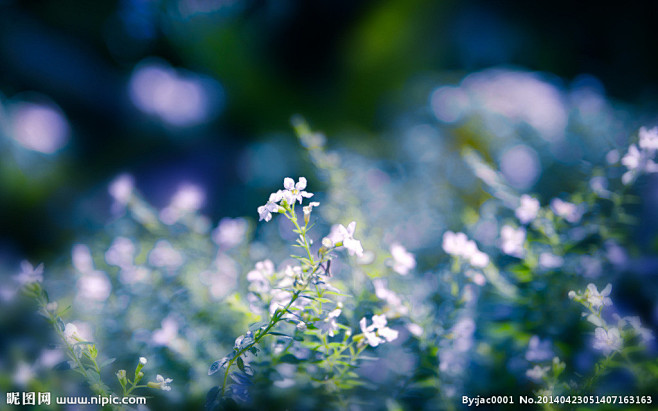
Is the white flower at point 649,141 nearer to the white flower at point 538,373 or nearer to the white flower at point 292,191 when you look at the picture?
the white flower at point 538,373

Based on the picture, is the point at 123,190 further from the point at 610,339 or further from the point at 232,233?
the point at 610,339

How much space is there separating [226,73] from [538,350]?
231 cm

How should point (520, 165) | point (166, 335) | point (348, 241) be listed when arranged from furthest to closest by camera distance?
point (520, 165)
point (166, 335)
point (348, 241)

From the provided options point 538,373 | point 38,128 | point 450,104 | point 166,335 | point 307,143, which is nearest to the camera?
point 538,373

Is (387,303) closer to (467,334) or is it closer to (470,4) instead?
(467,334)

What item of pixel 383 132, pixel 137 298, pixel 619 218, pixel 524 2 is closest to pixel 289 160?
pixel 383 132

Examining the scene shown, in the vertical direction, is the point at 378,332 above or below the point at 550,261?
below

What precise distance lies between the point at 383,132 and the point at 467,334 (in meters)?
1.71

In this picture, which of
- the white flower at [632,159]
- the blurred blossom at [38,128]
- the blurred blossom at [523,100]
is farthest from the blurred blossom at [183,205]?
the blurred blossom at [38,128]

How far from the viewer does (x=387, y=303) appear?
788mm

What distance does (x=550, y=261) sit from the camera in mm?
880

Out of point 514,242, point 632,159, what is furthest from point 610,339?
point 632,159

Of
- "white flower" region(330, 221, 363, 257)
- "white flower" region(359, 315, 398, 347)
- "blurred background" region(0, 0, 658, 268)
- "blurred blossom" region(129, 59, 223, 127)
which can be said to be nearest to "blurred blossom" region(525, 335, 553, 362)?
"white flower" region(359, 315, 398, 347)

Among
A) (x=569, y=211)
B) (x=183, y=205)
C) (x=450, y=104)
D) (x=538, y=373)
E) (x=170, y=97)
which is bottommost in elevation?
(x=538, y=373)
